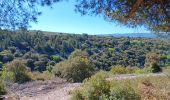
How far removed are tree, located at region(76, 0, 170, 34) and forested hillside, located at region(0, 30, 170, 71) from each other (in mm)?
52169

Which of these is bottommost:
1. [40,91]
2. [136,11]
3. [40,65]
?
[40,65]

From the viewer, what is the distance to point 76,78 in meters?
37.7

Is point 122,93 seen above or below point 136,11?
below

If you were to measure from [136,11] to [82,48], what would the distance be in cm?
8620

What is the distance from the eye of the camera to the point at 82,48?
319 ft

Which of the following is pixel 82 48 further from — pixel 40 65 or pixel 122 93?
pixel 122 93

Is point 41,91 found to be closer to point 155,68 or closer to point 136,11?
point 155,68

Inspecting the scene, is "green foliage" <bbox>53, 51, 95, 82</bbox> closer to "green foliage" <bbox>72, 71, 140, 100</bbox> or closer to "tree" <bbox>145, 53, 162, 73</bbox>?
"tree" <bbox>145, 53, 162, 73</bbox>

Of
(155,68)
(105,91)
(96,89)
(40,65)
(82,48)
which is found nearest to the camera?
(105,91)

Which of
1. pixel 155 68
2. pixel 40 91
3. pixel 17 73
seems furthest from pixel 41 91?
pixel 155 68

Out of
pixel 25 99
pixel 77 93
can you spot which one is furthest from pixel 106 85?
pixel 25 99

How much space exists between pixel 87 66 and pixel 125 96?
72.6 ft

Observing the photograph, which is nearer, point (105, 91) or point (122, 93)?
point (122, 93)

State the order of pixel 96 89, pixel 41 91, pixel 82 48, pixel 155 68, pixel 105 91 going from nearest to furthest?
pixel 105 91, pixel 96 89, pixel 41 91, pixel 155 68, pixel 82 48
